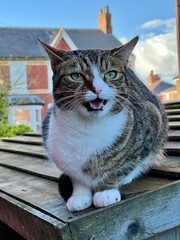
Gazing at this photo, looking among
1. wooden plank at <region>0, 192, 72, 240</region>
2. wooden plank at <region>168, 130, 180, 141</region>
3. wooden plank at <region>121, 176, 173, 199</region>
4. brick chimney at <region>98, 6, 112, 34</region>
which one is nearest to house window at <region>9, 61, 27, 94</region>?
brick chimney at <region>98, 6, 112, 34</region>

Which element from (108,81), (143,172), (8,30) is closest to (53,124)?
(108,81)

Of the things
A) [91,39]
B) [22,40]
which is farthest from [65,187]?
[22,40]

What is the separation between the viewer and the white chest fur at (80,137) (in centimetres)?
88

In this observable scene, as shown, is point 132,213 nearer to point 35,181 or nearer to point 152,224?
point 152,224

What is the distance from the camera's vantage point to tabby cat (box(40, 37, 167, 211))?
2.80 feet

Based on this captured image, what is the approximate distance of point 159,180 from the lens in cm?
100

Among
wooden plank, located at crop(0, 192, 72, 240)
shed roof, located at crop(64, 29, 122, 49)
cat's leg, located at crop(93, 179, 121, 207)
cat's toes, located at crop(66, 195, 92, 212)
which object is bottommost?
wooden plank, located at crop(0, 192, 72, 240)

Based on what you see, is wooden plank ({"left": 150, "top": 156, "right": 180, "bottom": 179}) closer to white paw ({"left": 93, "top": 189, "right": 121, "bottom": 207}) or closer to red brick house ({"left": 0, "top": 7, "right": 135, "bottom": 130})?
white paw ({"left": 93, "top": 189, "right": 121, "bottom": 207})

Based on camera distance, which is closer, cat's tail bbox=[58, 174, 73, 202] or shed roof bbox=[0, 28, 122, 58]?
cat's tail bbox=[58, 174, 73, 202]

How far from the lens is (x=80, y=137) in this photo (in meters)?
0.88

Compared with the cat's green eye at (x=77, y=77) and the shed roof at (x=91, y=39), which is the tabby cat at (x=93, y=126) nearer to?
the cat's green eye at (x=77, y=77)

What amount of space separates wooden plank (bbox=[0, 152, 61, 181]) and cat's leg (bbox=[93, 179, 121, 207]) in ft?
0.99

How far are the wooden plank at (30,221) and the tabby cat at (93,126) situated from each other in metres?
0.08

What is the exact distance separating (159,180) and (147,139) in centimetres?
12
